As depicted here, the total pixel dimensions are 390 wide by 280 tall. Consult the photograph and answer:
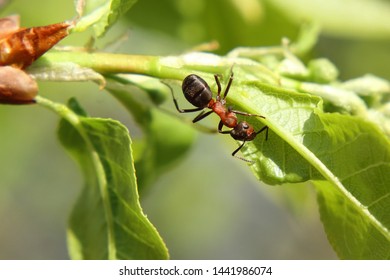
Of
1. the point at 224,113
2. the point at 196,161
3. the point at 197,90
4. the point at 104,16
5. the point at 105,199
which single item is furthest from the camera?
the point at 196,161

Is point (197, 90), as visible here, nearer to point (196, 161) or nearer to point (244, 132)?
point (244, 132)

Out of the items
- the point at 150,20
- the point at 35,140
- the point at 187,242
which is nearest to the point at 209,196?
the point at 187,242

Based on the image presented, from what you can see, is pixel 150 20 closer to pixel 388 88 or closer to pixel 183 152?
pixel 183 152

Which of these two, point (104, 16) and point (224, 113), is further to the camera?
point (224, 113)

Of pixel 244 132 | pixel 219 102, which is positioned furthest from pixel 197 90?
pixel 244 132

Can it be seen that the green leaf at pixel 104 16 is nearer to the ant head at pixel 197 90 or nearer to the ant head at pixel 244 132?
the ant head at pixel 197 90
